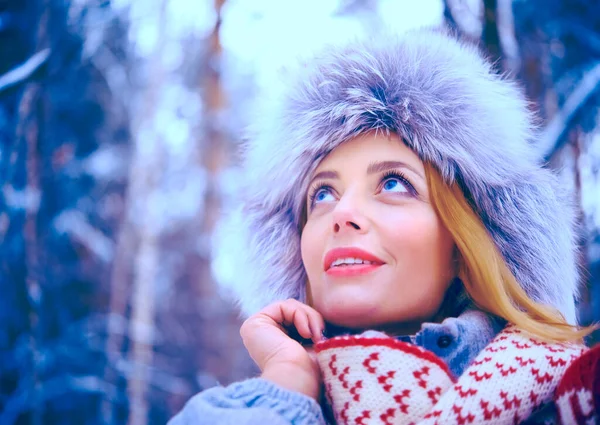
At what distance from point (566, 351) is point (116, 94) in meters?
6.41

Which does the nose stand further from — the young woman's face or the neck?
the neck

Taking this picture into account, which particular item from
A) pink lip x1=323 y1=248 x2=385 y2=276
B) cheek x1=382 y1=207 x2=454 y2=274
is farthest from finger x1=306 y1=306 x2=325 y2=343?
cheek x1=382 y1=207 x2=454 y2=274

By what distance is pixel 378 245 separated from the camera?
3.65 ft

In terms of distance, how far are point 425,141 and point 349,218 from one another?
0.26 meters

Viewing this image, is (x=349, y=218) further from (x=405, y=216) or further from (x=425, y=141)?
(x=425, y=141)

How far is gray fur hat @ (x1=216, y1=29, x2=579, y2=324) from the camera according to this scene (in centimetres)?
121

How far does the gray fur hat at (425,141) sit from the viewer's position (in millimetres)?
1213

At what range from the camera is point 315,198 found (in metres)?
1.29

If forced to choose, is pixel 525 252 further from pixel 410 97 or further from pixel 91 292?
pixel 91 292

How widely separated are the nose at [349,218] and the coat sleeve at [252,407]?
0.37 m

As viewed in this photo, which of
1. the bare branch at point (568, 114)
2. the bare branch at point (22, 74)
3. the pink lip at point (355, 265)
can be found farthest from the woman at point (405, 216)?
the bare branch at point (22, 74)

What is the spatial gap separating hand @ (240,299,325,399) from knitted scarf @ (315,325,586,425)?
52 mm

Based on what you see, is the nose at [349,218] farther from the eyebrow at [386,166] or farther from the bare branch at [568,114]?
the bare branch at [568,114]

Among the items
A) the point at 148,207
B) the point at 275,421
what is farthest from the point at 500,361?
the point at 148,207
